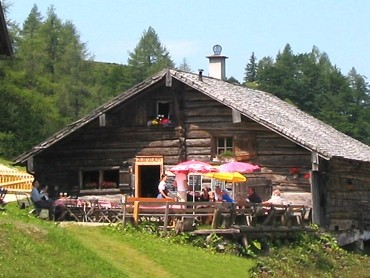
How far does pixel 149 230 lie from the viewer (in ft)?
87.7

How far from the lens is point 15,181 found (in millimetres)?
46500

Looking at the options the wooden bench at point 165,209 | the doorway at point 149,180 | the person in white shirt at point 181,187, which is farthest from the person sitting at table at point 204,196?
the doorway at point 149,180

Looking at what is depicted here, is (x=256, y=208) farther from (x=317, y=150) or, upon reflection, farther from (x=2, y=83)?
(x=2, y=83)

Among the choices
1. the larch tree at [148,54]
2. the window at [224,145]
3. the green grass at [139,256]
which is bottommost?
the green grass at [139,256]

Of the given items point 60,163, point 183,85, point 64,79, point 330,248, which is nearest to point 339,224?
point 330,248

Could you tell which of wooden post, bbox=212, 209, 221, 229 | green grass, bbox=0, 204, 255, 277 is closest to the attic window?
green grass, bbox=0, 204, 255, 277

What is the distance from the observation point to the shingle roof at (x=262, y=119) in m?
30.4

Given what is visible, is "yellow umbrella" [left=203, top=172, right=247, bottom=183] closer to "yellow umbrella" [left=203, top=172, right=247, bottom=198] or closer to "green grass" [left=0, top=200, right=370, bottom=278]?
"yellow umbrella" [left=203, top=172, right=247, bottom=198]

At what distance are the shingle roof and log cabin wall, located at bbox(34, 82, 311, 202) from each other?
25.4 inches

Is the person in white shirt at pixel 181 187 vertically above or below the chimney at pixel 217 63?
below

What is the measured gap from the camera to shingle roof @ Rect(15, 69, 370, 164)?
30.4m

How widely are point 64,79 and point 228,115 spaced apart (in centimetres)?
4827

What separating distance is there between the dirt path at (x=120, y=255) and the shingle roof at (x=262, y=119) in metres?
7.52

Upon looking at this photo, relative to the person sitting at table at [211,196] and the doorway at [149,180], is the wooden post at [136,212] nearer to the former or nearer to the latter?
the person sitting at table at [211,196]
